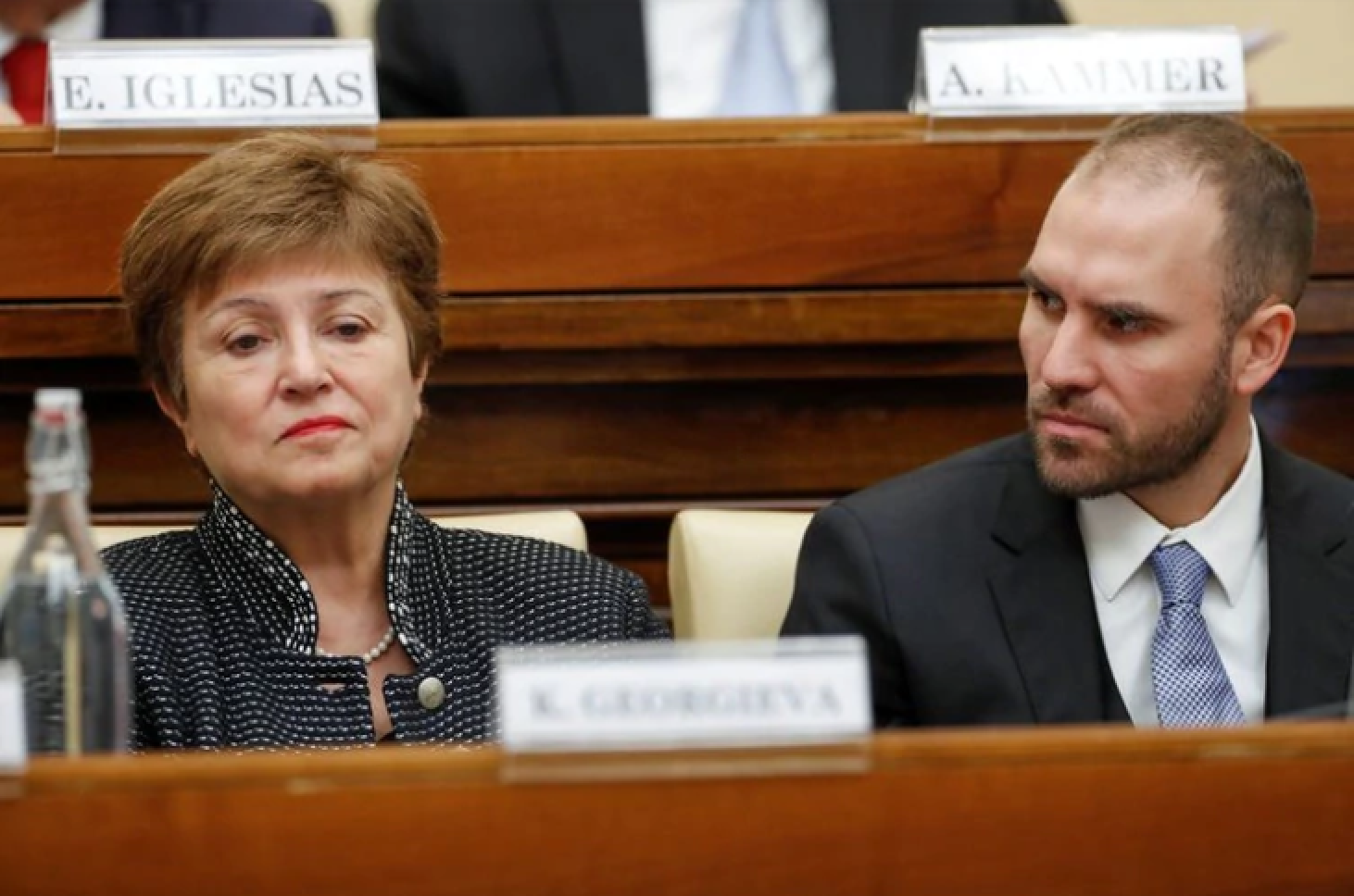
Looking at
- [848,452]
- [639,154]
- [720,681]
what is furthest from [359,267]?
[720,681]

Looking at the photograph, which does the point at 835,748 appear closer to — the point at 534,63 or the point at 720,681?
the point at 720,681

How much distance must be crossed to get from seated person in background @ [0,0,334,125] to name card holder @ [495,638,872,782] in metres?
1.69

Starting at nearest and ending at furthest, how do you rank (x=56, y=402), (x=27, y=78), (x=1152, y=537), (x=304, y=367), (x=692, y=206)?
(x=56, y=402) < (x=304, y=367) < (x=1152, y=537) < (x=692, y=206) < (x=27, y=78)

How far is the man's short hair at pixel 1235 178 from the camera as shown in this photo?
5.89 feet

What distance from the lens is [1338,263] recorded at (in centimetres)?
207

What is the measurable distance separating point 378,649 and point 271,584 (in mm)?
101

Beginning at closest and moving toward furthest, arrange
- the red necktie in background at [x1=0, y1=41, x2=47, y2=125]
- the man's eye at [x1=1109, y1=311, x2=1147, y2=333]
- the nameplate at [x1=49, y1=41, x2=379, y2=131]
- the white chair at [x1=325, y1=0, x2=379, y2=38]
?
the man's eye at [x1=1109, y1=311, x2=1147, y2=333]
the nameplate at [x1=49, y1=41, x2=379, y2=131]
the red necktie in background at [x1=0, y1=41, x2=47, y2=125]
the white chair at [x1=325, y1=0, x2=379, y2=38]

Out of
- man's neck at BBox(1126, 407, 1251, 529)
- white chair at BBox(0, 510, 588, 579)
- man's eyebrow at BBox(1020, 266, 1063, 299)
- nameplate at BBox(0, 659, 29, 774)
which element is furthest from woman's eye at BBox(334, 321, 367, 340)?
nameplate at BBox(0, 659, 29, 774)

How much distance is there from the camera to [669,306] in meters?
2.02

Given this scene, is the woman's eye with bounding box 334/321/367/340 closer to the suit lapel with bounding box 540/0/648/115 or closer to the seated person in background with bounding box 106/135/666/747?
the seated person in background with bounding box 106/135/666/747

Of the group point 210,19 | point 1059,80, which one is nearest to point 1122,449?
point 1059,80

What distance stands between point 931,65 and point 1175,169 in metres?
0.32

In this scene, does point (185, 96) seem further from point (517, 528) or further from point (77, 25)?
point (77, 25)

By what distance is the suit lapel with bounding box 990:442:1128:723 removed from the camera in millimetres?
1709
